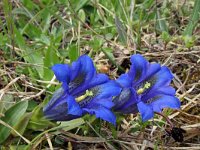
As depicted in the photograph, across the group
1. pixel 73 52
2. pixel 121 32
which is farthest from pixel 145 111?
pixel 121 32

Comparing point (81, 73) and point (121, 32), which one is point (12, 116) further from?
point (121, 32)

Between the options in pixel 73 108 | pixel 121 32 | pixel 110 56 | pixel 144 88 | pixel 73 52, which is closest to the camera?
pixel 73 108

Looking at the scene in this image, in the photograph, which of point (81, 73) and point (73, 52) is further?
point (73, 52)

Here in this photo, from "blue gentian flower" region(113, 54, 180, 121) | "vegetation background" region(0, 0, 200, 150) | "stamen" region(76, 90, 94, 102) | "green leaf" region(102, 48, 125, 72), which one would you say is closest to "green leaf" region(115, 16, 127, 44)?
"vegetation background" region(0, 0, 200, 150)

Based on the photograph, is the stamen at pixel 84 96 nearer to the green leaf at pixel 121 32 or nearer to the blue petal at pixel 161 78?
the blue petal at pixel 161 78

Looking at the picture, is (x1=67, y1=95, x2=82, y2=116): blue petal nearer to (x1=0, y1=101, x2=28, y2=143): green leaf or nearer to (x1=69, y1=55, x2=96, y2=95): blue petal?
(x1=69, y1=55, x2=96, y2=95): blue petal

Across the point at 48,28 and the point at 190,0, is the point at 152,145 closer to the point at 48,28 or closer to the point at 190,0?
the point at 48,28

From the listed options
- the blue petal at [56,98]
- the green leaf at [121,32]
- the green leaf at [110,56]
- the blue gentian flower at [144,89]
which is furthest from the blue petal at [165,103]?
the green leaf at [121,32]
